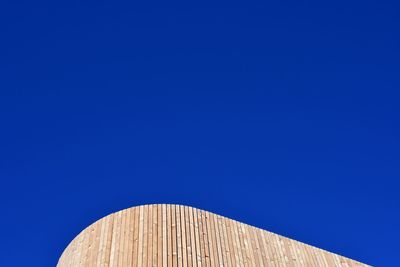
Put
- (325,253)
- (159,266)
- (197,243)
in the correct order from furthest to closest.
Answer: (325,253) → (197,243) → (159,266)

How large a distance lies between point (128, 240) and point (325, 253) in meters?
6.35

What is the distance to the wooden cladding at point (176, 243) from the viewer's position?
44.8ft

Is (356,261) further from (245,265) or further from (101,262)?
(101,262)

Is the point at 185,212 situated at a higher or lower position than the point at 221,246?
higher

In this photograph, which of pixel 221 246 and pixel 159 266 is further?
pixel 221 246

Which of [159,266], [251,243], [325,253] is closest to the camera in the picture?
[159,266]

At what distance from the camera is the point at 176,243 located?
1395cm

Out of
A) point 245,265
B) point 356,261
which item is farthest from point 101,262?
point 356,261

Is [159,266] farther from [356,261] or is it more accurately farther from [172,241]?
[356,261]

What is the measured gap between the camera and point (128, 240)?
45.8ft

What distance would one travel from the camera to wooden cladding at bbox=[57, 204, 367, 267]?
1365cm

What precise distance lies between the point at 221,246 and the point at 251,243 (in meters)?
1.09

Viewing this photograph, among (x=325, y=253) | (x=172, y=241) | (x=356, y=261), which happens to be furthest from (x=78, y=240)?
(x=356, y=261)

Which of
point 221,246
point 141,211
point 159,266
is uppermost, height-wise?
point 141,211
